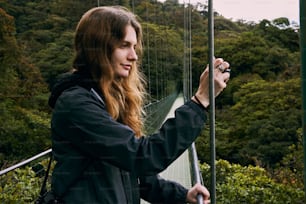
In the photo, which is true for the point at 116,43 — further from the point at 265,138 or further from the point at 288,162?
the point at 265,138

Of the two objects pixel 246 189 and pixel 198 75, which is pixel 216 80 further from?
pixel 198 75

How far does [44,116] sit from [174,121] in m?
4.82

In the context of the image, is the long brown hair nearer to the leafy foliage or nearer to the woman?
the woman

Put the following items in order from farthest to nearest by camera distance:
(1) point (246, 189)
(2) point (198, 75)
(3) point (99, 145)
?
(2) point (198, 75), (1) point (246, 189), (3) point (99, 145)

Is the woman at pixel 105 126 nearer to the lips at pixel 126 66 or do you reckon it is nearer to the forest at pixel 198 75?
the lips at pixel 126 66

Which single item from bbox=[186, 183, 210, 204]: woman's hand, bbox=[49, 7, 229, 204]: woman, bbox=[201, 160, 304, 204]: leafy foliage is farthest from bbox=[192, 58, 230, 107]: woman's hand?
bbox=[201, 160, 304, 204]: leafy foliage

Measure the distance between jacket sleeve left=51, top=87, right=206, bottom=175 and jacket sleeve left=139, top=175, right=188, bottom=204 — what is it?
0.09 metres

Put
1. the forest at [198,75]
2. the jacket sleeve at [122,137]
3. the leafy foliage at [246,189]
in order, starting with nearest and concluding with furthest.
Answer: the jacket sleeve at [122,137], the leafy foliage at [246,189], the forest at [198,75]

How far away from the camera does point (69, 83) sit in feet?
1.37

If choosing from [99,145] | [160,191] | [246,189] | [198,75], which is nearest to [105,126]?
[99,145]

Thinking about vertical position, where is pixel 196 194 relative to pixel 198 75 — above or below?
above

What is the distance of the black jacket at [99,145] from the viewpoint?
1.28 ft

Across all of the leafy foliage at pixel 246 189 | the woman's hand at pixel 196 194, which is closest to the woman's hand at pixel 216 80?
the woman's hand at pixel 196 194

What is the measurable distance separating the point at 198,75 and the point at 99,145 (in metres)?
4.32
